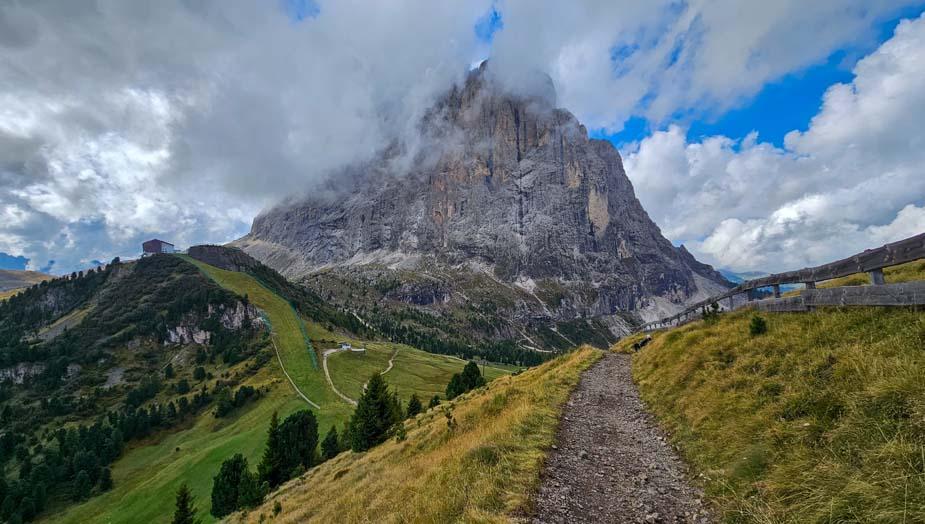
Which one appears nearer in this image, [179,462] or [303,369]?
[179,462]

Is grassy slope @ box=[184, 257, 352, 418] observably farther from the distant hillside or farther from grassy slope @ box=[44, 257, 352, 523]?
the distant hillside

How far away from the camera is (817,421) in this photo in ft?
23.5

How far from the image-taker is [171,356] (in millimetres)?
185500

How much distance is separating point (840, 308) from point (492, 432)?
35.6 feet

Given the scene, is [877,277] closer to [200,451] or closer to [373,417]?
[373,417]

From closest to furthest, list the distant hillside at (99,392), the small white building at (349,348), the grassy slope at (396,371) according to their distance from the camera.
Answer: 1. the distant hillside at (99,392)
2. the grassy slope at (396,371)
3. the small white building at (349,348)

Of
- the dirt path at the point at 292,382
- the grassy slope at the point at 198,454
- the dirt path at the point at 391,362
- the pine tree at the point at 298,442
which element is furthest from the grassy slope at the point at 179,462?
the dirt path at the point at 391,362

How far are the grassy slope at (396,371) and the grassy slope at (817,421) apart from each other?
121 metres

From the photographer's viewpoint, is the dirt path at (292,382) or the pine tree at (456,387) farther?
the dirt path at (292,382)

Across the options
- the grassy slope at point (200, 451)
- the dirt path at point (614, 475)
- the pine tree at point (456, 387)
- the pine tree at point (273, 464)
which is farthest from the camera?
the grassy slope at point (200, 451)

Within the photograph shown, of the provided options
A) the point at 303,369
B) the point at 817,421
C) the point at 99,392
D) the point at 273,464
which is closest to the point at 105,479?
the point at 303,369

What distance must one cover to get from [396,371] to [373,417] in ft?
369

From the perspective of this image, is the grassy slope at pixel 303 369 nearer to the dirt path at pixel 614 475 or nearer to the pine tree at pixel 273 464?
the pine tree at pixel 273 464

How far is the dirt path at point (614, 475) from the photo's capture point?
25.8 ft
